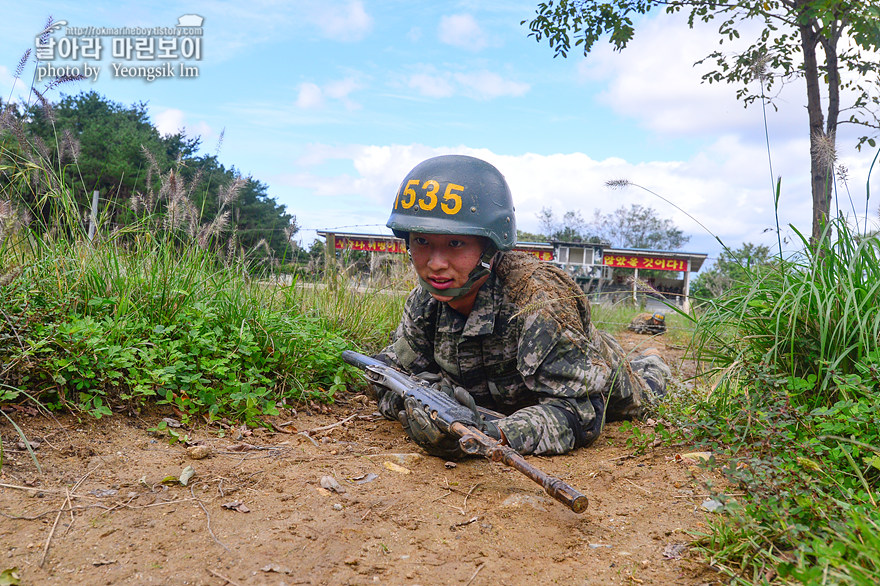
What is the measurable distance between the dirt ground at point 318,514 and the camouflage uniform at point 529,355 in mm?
205

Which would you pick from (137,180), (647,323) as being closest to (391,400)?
(137,180)

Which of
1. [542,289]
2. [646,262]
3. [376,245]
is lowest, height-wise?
[542,289]

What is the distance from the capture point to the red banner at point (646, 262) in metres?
21.8

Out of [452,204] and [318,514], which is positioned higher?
[452,204]

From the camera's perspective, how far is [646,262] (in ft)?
72.7

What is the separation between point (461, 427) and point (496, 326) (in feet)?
2.94

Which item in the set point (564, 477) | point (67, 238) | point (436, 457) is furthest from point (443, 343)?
point (67, 238)

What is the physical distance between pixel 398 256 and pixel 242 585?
4651 millimetres

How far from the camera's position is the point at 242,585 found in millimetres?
1803

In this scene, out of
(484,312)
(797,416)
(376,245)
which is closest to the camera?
(797,416)

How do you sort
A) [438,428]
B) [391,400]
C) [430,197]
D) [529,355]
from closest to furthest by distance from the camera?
[438,428] → [529,355] → [430,197] → [391,400]

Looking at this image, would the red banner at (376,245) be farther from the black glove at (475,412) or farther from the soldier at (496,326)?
the black glove at (475,412)

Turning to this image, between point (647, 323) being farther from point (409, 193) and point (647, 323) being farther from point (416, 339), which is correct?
point (409, 193)

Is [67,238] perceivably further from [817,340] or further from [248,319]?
[817,340]
